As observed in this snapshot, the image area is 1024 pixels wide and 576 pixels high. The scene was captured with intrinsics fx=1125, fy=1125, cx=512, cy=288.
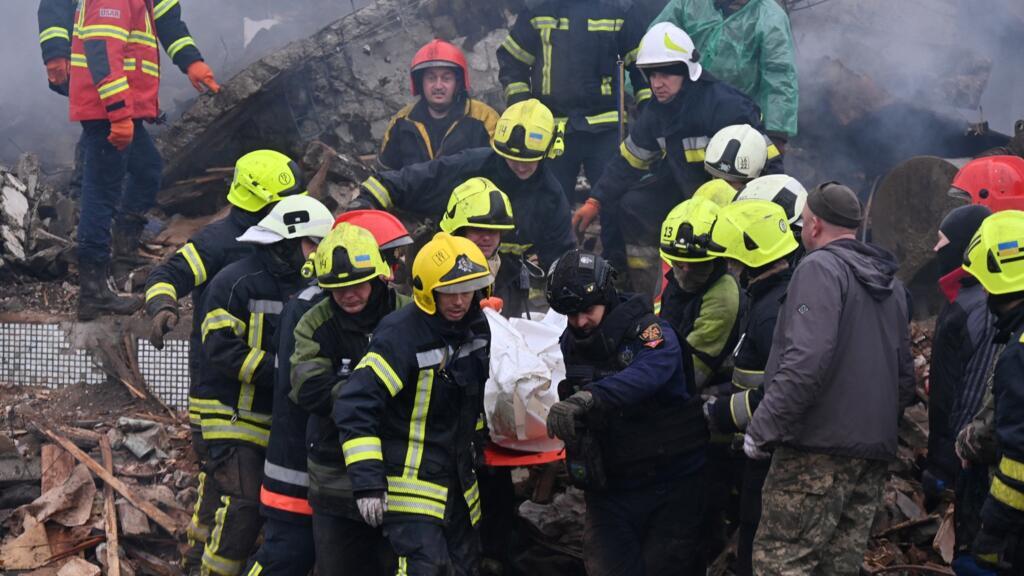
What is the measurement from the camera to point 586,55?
862 centimetres

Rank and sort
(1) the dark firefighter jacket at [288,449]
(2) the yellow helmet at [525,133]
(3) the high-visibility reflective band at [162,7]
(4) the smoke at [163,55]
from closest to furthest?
(1) the dark firefighter jacket at [288,449]
(2) the yellow helmet at [525,133]
(3) the high-visibility reflective band at [162,7]
(4) the smoke at [163,55]

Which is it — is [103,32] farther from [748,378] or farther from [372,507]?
[748,378]

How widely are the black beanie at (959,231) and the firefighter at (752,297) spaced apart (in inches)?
43.9

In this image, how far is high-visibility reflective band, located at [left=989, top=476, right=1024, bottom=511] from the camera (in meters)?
4.43

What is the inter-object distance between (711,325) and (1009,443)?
1.63m

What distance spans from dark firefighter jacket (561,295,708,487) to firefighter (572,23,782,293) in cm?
248

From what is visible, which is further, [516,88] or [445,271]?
[516,88]

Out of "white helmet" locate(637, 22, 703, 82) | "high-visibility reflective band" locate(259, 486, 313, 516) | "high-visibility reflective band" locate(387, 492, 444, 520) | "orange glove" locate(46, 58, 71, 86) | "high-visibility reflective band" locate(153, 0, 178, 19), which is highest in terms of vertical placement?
"high-visibility reflective band" locate(153, 0, 178, 19)

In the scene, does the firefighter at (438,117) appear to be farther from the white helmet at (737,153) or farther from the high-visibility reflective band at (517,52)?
the white helmet at (737,153)

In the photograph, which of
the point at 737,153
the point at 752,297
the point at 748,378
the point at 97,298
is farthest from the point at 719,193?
the point at 97,298

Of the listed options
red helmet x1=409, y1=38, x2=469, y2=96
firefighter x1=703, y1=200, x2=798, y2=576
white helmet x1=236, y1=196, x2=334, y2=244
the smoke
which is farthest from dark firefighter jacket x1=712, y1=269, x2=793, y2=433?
the smoke

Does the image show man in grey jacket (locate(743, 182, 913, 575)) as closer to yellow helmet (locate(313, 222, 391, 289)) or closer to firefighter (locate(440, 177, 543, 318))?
yellow helmet (locate(313, 222, 391, 289))

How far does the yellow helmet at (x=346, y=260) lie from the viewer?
17.4 ft

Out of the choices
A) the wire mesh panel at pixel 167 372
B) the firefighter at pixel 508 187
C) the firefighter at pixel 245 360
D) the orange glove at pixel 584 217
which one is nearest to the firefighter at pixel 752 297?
the firefighter at pixel 508 187
